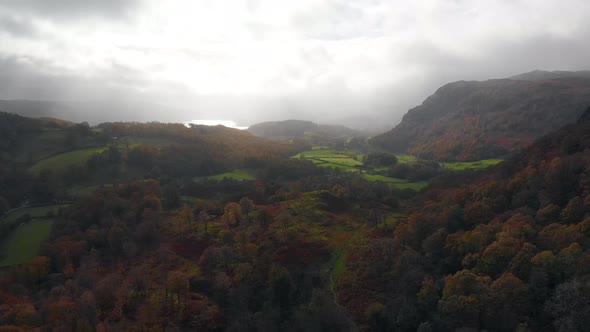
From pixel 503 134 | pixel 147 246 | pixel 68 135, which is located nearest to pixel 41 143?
pixel 68 135

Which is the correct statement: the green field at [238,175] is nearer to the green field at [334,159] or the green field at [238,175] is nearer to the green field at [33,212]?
the green field at [334,159]

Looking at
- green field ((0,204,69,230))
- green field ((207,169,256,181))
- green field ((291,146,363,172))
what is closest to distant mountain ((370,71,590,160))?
green field ((291,146,363,172))

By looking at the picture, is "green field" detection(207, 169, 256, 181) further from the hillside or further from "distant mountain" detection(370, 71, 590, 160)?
"distant mountain" detection(370, 71, 590, 160)

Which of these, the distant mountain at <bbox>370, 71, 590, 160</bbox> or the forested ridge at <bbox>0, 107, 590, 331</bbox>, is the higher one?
the distant mountain at <bbox>370, 71, 590, 160</bbox>

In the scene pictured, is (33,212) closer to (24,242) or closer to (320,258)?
(24,242)

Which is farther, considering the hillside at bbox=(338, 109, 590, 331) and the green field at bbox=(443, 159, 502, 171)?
the green field at bbox=(443, 159, 502, 171)

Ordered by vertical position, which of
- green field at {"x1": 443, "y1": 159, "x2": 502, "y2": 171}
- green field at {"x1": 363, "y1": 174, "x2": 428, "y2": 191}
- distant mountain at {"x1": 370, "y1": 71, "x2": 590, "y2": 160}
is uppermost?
distant mountain at {"x1": 370, "y1": 71, "x2": 590, "y2": 160}

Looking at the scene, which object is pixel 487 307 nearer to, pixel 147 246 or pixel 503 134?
pixel 147 246
